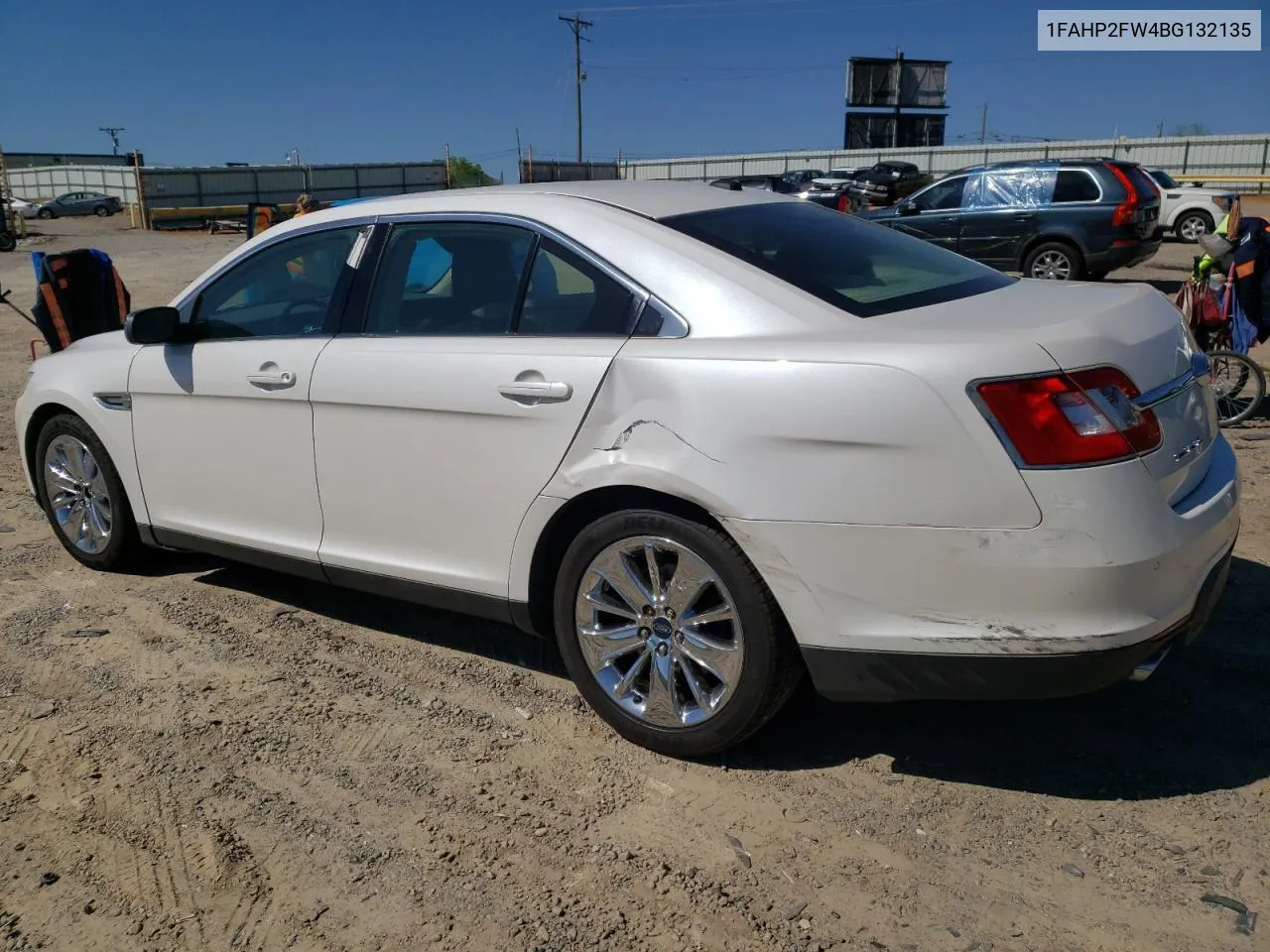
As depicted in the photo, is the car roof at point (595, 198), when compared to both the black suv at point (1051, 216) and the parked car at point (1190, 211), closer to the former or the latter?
the black suv at point (1051, 216)

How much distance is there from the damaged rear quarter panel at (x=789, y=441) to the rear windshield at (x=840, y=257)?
14.9 inches

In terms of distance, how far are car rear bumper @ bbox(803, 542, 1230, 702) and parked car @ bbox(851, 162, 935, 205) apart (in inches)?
1004

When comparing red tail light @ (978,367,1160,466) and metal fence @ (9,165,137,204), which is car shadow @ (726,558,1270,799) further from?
metal fence @ (9,165,137,204)

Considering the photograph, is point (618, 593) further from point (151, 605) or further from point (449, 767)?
point (151, 605)

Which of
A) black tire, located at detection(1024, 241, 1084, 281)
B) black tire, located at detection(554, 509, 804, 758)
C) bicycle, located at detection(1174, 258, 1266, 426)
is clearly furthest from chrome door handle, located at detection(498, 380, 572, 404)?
black tire, located at detection(1024, 241, 1084, 281)

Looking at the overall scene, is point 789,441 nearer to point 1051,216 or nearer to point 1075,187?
point 1051,216

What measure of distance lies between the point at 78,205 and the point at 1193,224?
1754 inches

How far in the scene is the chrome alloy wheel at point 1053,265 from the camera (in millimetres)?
14516

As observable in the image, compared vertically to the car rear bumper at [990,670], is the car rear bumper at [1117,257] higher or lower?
higher

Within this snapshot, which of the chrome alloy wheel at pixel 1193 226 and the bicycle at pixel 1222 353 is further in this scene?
the chrome alloy wheel at pixel 1193 226

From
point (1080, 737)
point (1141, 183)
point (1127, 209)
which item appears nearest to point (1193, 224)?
point (1141, 183)

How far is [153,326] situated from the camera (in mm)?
4312

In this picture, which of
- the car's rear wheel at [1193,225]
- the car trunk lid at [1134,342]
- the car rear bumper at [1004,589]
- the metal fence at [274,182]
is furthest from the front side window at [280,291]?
the metal fence at [274,182]

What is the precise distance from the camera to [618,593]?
10.9 feet
